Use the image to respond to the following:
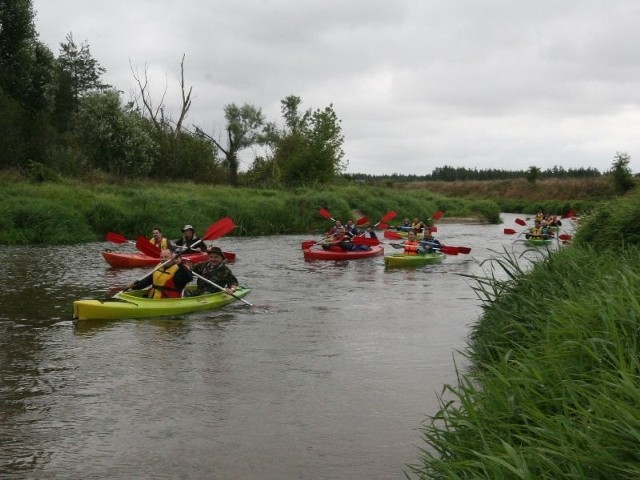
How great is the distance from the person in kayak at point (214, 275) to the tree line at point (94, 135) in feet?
50.7

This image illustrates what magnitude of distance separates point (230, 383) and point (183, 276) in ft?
12.1

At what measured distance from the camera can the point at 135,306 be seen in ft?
31.7

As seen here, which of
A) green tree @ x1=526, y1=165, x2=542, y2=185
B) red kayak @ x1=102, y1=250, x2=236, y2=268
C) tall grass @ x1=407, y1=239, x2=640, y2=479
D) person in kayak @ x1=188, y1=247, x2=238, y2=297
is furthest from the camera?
green tree @ x1=526, y1=165, x2=542, y2=185

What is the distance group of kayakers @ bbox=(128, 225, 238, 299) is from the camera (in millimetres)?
10258

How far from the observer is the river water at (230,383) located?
504 centimetres

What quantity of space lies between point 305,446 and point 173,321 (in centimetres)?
503

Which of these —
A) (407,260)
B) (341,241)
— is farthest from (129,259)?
(407,260)

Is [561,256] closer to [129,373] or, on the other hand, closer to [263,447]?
[263,447]

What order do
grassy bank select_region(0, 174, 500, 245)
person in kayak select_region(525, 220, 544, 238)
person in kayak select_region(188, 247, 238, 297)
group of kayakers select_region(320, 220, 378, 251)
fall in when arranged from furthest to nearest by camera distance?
person in kayak select_region(525, 220, 544, 238), grassy bank select_region(0, 174, 500, 245), group of kayakers select_region(320, 220, 378, 251), person in kayak select_region(188, 247, 238, 297)

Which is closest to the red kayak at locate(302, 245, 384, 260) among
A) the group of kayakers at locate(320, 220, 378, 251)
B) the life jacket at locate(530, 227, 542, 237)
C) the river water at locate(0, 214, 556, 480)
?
the group of kayakers at locate(320, 220, 378, 251)

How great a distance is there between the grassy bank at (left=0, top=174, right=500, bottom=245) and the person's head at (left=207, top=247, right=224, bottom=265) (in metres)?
10.2

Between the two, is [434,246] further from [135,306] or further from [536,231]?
[135,306]

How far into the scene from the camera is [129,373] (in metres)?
7.25

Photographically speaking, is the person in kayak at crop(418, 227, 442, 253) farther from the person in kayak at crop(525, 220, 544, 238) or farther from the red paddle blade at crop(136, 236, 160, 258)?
the red paddle blade at crop(136, 236, 160, 258)
